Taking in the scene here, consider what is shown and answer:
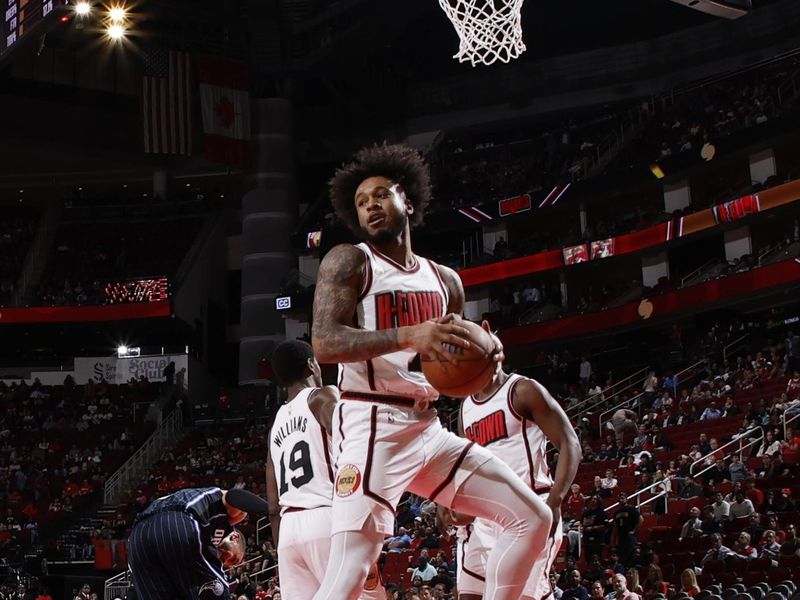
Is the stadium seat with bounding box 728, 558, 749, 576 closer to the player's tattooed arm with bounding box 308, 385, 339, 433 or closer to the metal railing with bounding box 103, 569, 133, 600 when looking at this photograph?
the player's tattooed arm with bounding box 308, 385, 339, 433

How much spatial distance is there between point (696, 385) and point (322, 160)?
2145 cm

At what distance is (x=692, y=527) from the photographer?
647 inches

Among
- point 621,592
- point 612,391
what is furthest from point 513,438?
point 612,391

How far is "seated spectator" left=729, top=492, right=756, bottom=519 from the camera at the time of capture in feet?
53.4

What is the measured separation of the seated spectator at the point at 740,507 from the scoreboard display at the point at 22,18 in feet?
41.0

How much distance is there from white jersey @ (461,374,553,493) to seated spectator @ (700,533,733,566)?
823 cm

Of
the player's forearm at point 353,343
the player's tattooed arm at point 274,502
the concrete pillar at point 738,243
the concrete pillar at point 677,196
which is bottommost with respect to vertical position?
the player's tattooed arm at point 274,502

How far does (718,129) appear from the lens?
34062 mm

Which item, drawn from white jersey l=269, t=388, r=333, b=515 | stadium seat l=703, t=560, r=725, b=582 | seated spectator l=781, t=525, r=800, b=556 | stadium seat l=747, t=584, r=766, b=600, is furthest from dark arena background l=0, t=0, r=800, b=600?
white jersey l=269, t=388, r=333, b=515

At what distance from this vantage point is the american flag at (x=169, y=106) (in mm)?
38750

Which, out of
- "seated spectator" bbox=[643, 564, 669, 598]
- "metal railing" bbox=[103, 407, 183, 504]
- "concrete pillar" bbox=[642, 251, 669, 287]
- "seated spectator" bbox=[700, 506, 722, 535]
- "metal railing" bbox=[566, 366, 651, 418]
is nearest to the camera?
"seated spectator" bbox=[643, 564, 669, 598]

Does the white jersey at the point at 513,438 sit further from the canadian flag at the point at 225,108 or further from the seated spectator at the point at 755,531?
the canadian flag at the point at 225,108

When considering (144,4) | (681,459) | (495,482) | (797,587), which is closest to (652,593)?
(797,587)

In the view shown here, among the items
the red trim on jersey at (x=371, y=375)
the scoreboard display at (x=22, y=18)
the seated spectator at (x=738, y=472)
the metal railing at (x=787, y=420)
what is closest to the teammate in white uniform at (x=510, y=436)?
the red trim on jersey at (x=371, y=375)
